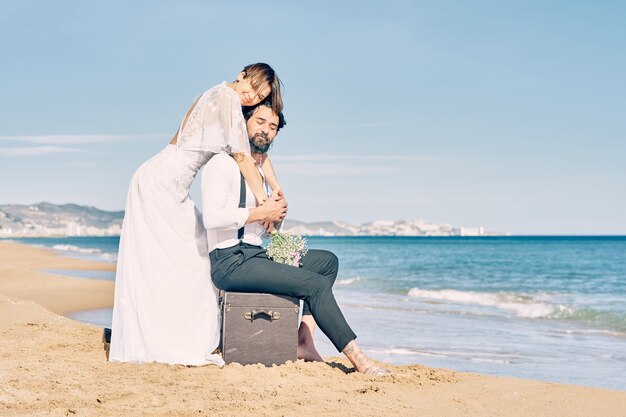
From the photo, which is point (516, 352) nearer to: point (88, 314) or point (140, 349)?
point (140, 349)

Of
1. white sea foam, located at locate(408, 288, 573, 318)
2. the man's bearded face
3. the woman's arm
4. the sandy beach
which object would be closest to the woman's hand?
the woman's arm

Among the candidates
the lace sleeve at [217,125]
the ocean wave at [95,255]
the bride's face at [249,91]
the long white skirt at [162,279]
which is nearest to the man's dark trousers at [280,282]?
the long white skirt at [162,279]

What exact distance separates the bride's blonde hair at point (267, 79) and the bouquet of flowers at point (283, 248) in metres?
0.83

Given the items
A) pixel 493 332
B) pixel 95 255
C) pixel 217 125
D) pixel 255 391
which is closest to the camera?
pixel 255 391

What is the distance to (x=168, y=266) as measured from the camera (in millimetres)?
4898

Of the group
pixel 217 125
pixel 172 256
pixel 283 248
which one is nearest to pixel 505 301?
pixel 283 248

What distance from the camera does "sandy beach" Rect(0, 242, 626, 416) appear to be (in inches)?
153

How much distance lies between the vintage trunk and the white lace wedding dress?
0.56 ft

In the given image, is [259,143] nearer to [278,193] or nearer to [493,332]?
[278,193]

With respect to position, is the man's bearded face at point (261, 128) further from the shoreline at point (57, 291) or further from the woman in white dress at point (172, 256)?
the shoreline at point (57, 291)

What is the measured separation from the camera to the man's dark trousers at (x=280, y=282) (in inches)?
185

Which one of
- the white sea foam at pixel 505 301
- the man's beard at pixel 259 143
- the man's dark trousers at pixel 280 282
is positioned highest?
the man's beard at pixel 259 143

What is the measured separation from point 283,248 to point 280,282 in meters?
0.26

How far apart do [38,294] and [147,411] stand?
916 cm
